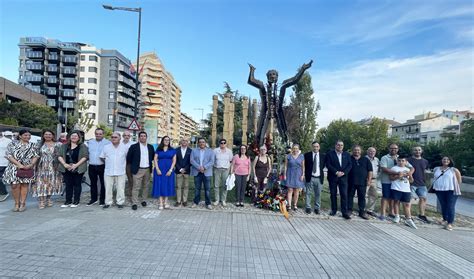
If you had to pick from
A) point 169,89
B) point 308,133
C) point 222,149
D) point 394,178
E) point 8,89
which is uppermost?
point 169,89

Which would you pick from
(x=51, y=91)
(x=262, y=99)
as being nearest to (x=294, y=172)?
(x=262, y=99)

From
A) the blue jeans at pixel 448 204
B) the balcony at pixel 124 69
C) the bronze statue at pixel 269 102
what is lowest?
the blue jeans at pixel 448 204

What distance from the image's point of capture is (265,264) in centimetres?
403

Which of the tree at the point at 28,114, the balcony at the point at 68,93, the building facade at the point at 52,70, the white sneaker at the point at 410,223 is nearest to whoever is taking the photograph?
the white sneaker at the point at 410,223

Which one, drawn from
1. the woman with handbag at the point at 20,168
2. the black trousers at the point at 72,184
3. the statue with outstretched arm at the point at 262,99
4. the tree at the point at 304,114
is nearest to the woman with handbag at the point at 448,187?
the statue with outstretched arm at the point at 262,99

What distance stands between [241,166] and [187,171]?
1.44 m

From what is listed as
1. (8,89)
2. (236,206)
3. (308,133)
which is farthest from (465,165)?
(8,89)

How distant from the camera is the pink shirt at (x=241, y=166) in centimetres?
742

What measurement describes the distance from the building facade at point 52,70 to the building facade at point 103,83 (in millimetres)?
1942

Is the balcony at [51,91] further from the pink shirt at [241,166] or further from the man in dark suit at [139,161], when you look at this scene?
the pink shirt at [241,166]

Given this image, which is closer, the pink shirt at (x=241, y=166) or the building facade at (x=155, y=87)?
the pink shirt at (x=241, y=166)

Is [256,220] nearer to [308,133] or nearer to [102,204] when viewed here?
[102,204]

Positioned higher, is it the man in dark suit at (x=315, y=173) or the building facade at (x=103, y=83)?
the building facade at (x=103, y=83)

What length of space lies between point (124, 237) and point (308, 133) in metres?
23.6
